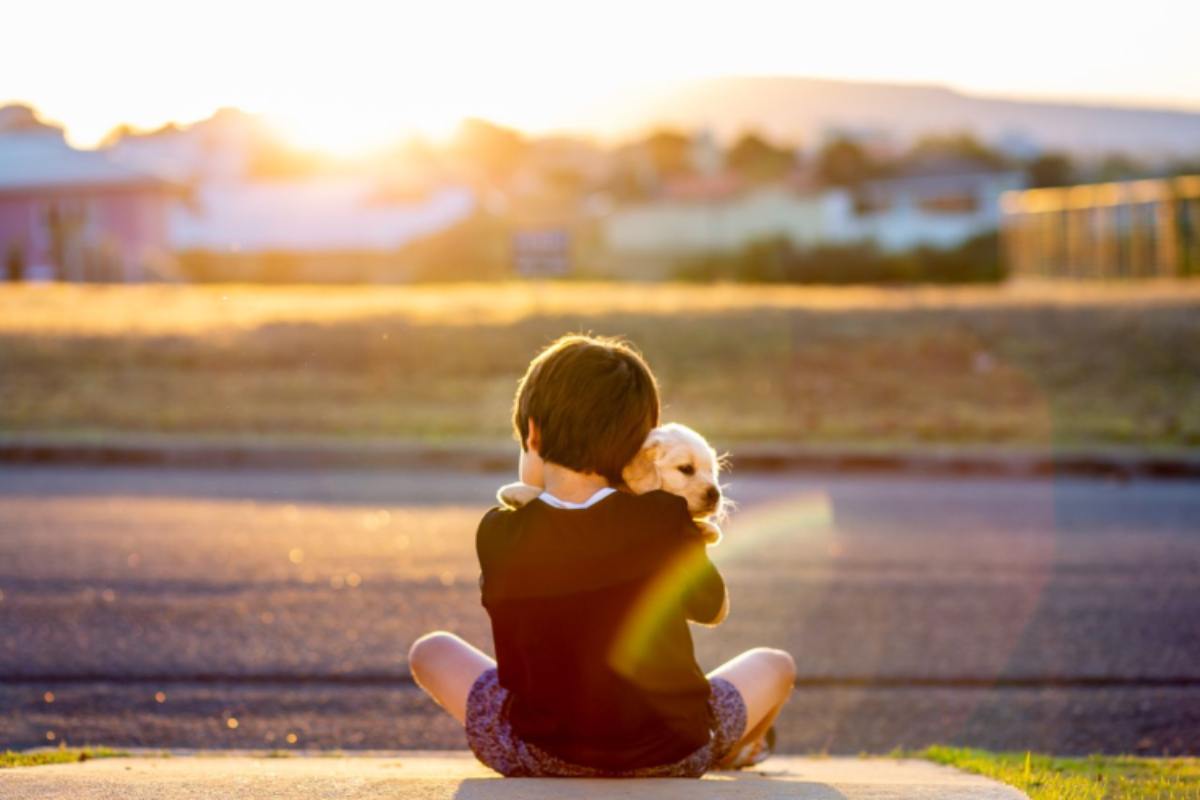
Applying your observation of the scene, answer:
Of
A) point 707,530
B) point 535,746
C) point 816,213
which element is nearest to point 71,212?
point 535,746

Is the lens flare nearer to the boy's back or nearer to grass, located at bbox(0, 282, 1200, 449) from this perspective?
the boy's back

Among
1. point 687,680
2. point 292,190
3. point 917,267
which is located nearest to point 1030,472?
point 687,680

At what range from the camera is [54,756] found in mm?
4125

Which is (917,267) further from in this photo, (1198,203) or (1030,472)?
(1030,472)

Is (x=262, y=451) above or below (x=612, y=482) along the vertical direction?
below

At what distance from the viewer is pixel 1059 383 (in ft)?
52.0

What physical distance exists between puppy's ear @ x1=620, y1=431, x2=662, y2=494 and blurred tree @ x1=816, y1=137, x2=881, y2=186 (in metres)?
73.8

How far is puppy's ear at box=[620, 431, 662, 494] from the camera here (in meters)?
3.51

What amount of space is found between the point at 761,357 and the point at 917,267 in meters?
39.3

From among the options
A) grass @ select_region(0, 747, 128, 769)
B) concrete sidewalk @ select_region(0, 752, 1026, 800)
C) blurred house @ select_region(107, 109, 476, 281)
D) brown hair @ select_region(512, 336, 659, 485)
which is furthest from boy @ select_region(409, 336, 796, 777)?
blurred house @ select_region(107, 109, 476, 281)

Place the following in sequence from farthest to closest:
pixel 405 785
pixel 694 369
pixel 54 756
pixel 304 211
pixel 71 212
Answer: pixel 304 211
pixel 71 212
pixel 694 369
pixel 54 756
pixel 405 785

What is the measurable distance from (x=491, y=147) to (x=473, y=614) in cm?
8298

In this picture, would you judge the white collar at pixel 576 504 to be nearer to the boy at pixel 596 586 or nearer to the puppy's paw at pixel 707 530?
the boy at pixel 596 586

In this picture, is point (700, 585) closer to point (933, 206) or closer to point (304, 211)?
point (304, 211)
